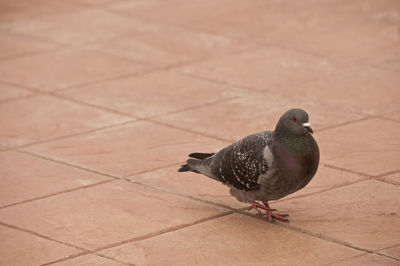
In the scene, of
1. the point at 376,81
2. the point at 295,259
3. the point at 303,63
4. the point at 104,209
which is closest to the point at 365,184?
the point at 295,259

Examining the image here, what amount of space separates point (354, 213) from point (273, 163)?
3.09 ft

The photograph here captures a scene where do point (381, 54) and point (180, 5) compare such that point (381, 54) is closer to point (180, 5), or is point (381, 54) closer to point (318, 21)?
point (318, 21)

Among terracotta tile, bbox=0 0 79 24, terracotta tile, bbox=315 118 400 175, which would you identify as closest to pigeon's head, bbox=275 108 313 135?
terracotta tile, bbox=315 118 400 175

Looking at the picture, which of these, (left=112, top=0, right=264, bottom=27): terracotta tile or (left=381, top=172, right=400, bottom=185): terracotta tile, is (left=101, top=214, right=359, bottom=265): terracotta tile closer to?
(left=381, top=172, right=400, bottom=185): terracotta tile

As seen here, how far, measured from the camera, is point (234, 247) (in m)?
6.65

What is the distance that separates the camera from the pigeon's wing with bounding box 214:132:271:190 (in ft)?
22.3

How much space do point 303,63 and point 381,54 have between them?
→ 3.56ft

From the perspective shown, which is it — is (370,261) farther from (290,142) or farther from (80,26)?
(80,26)

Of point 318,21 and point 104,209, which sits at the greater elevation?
point 318,21

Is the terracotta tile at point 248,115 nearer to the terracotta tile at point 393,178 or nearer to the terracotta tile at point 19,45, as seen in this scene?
the terracotta tile at point 393,178

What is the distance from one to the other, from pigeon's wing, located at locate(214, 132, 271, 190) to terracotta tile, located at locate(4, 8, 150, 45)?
596 centimetres

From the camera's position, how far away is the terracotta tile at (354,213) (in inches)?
266

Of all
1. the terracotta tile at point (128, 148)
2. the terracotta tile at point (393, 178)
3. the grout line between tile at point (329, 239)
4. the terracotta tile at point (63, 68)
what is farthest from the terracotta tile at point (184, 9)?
the grout line between tile at point (329, 239)

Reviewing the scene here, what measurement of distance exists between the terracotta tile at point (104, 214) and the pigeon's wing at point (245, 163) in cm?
43
